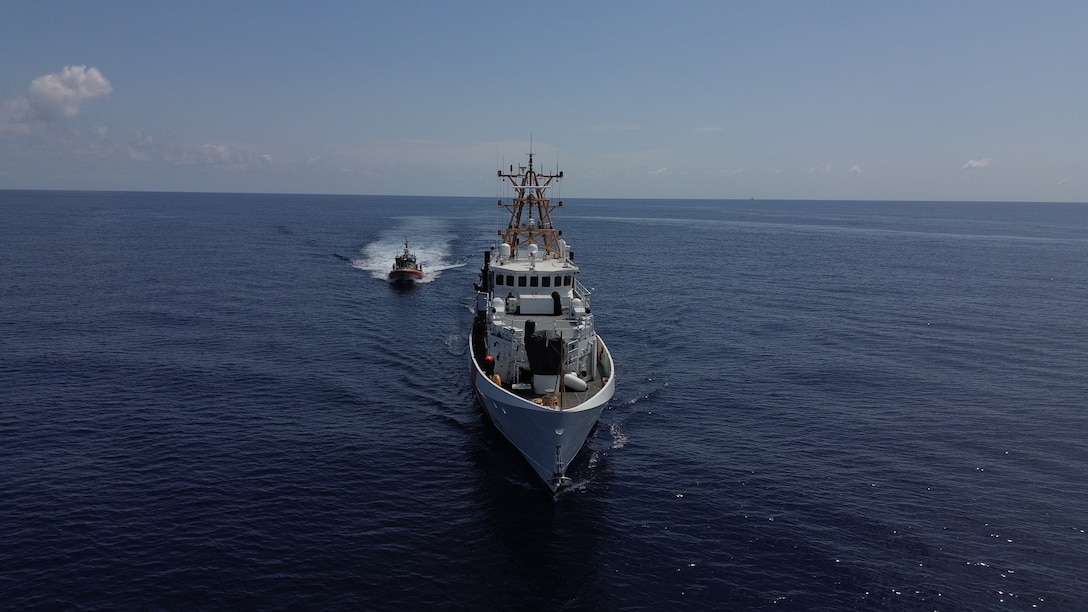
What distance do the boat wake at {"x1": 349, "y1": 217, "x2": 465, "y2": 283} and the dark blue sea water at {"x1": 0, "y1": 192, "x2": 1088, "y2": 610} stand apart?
32.3 meters

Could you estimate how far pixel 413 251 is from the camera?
14375 centimetres

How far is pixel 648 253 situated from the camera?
15375 centimetres

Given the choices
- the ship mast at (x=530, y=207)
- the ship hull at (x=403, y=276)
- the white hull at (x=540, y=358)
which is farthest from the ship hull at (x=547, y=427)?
the ship hull at (x=403, y=276)

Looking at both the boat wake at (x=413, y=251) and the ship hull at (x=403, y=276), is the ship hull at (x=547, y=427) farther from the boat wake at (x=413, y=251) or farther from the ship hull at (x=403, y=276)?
the boat wake at (x=413, y=251)

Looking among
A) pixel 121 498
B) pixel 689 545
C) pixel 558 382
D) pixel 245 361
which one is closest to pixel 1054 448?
pixel 689 545

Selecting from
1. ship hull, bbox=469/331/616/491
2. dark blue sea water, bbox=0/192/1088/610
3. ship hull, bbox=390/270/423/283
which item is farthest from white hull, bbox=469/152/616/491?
ship hull, bbox=390/270/423/283

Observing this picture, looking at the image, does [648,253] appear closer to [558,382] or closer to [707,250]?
[707,250]

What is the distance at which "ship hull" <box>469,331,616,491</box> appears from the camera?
36219 millimetres

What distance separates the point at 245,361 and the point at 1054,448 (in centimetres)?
6330

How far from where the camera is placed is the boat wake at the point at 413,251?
117981 millimetres

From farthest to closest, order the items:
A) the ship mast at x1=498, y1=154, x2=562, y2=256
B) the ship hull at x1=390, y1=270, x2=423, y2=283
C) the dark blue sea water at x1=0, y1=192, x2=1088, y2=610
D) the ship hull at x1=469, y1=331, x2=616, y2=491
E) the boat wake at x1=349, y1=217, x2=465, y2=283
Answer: the boat wake at x1=349, y1=217, x2=465, y2=283
the ship hull at x1=390, y1=270, x2=423, y2=283
the ship mast at x1=498, y1=154, x2=562, y2=256
the ship hull at x1=469, y1=331, x2=616, y2=491
the dark blue sea water at x1=0, y1=192, x2=1088, y2=610

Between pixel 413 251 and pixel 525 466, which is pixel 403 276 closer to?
pixel 413 251

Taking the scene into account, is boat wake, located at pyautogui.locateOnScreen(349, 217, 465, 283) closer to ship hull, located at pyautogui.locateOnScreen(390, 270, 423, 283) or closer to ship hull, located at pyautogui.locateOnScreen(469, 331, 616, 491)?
ship hull, located at pyautogui.locateOnScreen(390, 270, 423, 283)

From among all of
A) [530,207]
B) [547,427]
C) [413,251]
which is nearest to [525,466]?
[547,427]
